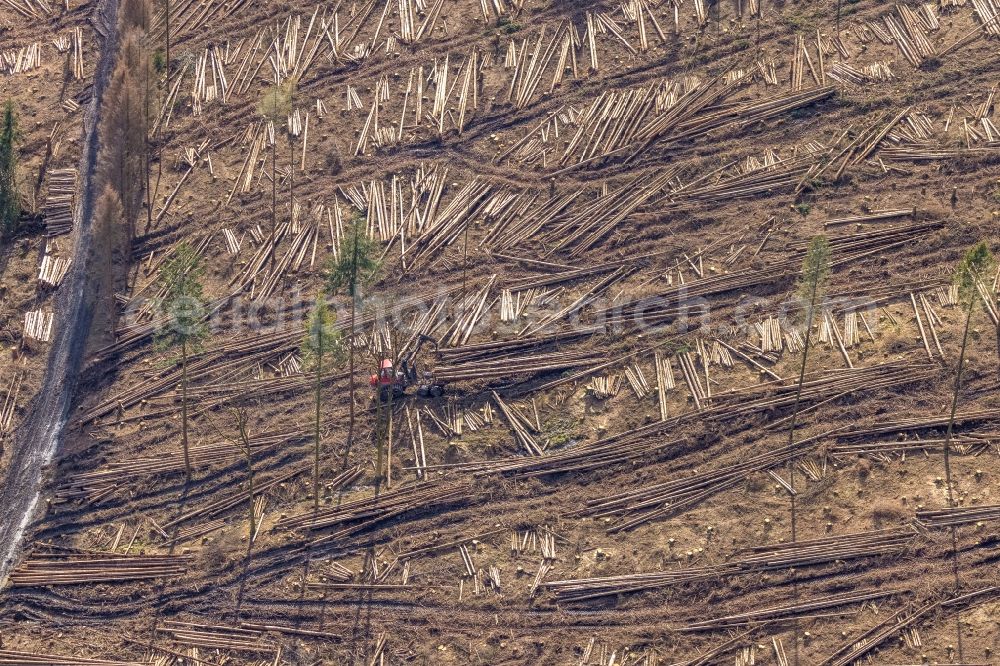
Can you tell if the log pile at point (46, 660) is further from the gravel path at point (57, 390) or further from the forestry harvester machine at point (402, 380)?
the forestry harvester machine at point (402, 380)

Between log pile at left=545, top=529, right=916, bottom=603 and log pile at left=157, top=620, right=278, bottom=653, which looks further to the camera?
log pile at left=157, top=620, right=278, bottom=653

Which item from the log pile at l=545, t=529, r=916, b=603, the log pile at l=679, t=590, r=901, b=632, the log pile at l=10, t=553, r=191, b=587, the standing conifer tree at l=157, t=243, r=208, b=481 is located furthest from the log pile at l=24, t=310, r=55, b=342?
the log pile at l=679, t=590, r=901, b=632

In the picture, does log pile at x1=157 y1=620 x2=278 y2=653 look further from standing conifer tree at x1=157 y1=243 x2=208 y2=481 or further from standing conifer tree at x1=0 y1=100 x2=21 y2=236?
standing conifer tree at x1=0 y1=100 x2=21 y2=236

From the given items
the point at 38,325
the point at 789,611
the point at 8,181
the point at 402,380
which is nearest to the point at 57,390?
the point at 38,325

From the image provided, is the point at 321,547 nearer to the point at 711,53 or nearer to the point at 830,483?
the point at 830,483

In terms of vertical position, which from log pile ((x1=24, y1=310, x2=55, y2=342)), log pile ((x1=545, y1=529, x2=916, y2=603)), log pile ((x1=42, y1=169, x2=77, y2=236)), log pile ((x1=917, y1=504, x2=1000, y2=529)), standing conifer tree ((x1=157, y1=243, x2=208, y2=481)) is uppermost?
log pile ((x1=42, y1=169, x2=77, y2=236))

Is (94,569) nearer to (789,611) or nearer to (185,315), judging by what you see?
(185,315)

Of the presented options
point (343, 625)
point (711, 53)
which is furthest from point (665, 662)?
point (711, 53)

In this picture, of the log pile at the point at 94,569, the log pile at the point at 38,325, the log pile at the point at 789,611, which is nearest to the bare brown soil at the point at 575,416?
the log pile at the point at 789,611

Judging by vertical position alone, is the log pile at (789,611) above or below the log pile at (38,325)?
below

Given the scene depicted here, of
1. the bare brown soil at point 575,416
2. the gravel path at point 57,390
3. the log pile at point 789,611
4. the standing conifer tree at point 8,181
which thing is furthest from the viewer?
the standing conifer tree at point 8,181

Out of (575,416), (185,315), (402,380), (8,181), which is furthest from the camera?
(8,181)
